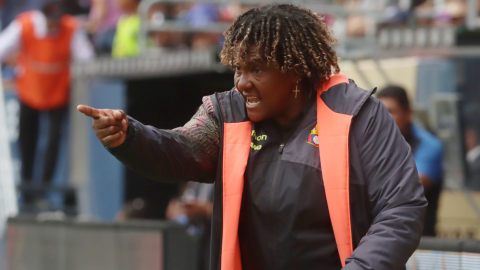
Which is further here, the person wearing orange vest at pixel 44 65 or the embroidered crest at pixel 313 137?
the person wearing orange vest at pixel 44 65

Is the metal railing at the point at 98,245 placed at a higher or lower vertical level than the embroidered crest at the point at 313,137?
lower

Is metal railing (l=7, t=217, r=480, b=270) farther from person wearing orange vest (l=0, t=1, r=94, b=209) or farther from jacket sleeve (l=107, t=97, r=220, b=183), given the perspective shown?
jacket sleeve (l=107, t=97, r=220, b=183)

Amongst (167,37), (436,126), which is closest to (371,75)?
(436,126)

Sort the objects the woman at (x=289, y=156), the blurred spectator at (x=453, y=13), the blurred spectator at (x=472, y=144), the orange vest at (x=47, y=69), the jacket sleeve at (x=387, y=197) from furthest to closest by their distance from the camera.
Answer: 1. the orange vest at (x=47, y=69)
2. the blurred spectator at (x=453, y=13)
3. the blurred spectator at (x=472, y=144)
4. the woman at (x=289, y=156)
5. the jacket sleeve at (x=387, y=197)

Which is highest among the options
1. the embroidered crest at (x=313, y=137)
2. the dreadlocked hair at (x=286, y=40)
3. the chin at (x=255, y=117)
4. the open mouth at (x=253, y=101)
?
the dreadlocked hair at (x=286, y=40)

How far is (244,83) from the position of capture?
9.49 ft

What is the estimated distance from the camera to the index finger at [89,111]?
2536mm

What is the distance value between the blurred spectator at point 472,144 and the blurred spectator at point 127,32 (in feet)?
14.9

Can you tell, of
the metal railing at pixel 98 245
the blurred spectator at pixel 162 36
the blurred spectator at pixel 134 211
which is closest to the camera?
the metal railing at pixel 98 245

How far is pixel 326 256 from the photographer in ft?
9.00

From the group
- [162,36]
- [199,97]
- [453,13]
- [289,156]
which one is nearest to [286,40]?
[289,156]

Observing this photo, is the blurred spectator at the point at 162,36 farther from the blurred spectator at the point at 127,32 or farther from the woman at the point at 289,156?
the woman at the point at 289,156

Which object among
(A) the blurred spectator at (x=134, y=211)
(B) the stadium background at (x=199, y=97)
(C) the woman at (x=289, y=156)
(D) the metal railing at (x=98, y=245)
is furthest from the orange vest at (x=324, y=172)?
(A) the blurred spectator at (x=134, y=211)

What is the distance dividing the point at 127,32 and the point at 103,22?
112cm
